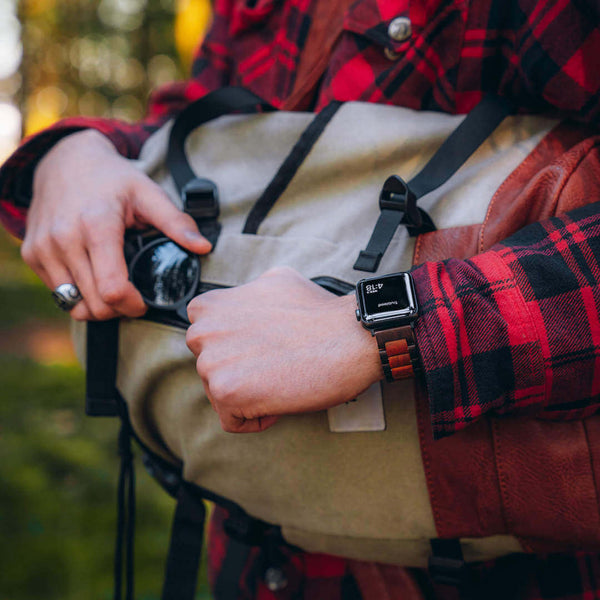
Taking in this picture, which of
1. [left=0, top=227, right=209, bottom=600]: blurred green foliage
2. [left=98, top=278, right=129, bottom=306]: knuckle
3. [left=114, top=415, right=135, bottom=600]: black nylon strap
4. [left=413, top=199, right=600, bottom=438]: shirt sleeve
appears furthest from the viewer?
[left=0, top=227, right=209, bottom=600]: blurred green foliage

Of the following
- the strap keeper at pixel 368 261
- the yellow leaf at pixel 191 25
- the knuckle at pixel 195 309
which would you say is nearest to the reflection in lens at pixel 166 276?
the knuckle at pixel 195 309

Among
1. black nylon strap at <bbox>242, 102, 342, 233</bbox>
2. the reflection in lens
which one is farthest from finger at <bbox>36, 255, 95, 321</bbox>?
black nylon strap at <bbox>242, 102, 342, 233</bbox>

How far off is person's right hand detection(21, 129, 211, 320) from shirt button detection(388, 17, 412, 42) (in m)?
0.50

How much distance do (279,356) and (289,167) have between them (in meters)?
0.42

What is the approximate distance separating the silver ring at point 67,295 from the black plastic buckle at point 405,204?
0.57 metres

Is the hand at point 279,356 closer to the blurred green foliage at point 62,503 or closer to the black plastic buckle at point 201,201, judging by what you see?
the black plastic buckle at point 201,201

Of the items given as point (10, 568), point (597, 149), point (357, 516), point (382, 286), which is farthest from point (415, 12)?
point (10, 568)

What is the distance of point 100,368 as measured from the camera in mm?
1123

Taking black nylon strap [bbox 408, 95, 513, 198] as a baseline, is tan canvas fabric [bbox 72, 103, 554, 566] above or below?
below

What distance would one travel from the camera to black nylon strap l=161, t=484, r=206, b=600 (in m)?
1.19

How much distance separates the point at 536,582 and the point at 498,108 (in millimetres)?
839

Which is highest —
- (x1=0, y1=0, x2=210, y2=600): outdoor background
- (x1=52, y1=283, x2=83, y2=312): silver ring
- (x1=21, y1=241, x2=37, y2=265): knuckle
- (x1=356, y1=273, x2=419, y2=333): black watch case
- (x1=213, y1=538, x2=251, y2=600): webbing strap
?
(x1=356, y1=273, x2=419, y2=333): black watch case

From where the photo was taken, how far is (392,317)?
0.79m

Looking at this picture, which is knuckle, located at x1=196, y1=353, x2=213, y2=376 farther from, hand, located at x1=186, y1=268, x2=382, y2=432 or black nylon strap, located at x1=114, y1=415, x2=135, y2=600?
black nylon strap, located at x1=114, y1=415, x2=135, y2=600
